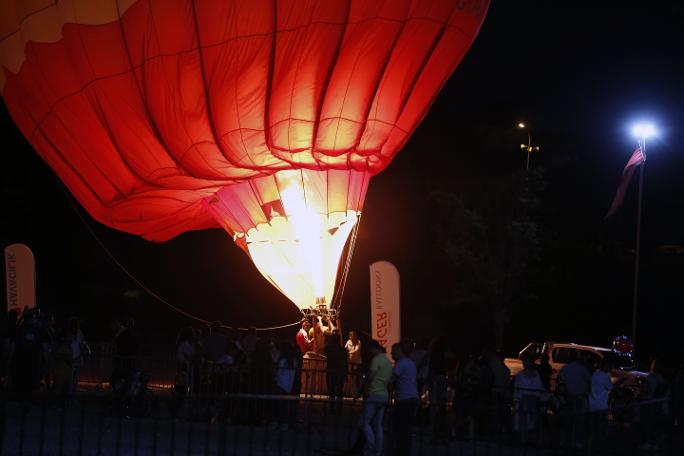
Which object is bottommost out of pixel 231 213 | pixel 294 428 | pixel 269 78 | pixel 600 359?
pixel 294 428

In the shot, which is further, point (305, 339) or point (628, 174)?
point (628, 174)

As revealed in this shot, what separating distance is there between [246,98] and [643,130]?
15348 mm

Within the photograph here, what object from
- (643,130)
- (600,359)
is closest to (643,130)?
(643,130)

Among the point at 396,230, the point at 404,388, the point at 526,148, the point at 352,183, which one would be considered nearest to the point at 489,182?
the point at 526,148

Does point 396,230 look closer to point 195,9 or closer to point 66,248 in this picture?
point 66,248

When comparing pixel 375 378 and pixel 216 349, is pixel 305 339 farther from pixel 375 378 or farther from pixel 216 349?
pixel 375 378

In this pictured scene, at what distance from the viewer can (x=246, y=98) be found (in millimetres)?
14648

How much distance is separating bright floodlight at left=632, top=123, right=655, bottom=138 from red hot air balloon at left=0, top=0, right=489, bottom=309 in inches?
489

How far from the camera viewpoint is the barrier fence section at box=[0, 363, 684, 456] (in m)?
8.19

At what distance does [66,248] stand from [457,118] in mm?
16372

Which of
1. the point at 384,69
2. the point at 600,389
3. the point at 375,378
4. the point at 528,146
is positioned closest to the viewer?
the point at 375,378

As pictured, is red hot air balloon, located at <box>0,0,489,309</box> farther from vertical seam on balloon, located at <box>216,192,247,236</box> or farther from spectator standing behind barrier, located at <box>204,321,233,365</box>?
spectator standing behind barrier, located at <box>204,321,233,365</box>

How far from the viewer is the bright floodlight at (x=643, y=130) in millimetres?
26594

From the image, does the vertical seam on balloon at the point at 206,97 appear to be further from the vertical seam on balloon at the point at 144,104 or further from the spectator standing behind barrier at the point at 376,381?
the spectator standing behind barrier at the point at 376,381
